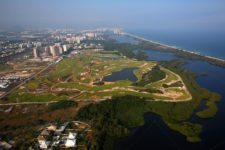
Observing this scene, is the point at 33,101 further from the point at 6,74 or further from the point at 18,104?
the point at 6,74

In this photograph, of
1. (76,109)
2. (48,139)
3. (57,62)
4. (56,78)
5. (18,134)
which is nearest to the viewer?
(48,139)

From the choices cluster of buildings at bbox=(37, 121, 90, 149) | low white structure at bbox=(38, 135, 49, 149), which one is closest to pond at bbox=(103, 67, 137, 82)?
cluster of buildings at bbox=(37, 121, 90, 149)

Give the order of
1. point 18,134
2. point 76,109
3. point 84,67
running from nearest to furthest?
point 18,134
point 76,109
point 84,67

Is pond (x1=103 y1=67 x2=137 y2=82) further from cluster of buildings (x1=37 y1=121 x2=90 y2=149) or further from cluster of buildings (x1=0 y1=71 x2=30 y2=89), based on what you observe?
cluster of buildings (x1=37 y1=121 x2=90 y2=149)

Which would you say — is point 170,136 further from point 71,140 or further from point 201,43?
point 201,43

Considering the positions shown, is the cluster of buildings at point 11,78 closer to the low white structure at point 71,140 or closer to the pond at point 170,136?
the low white structure at point 71,140

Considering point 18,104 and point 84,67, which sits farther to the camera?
point 84,67

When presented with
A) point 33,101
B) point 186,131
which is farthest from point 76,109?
point 186,131
